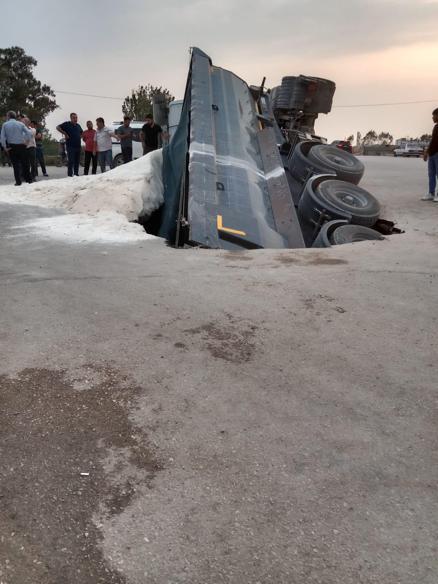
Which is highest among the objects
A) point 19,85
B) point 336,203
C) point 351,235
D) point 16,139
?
point 19,85

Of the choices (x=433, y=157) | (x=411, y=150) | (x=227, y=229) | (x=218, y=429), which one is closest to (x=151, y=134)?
(x=433, y=157)

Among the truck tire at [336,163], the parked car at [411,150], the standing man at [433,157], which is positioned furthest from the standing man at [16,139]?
the parked car at [411,150]

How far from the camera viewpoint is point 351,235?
6.00 m

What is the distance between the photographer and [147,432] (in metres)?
2.10

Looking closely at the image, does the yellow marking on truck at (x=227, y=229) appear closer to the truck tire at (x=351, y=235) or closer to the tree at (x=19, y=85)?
the truck tire at (x=351, y=235)

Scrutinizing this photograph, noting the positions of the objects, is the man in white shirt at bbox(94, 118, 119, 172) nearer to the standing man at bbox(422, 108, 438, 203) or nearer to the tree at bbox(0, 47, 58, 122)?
the standing man at bbox(422, 108, 438, 203)

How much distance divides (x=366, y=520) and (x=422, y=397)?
3.11 ft

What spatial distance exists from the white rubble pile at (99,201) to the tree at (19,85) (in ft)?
134

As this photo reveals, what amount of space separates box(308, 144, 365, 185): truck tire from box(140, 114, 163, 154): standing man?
14.3ft

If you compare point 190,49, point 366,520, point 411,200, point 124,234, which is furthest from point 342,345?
point 190,49

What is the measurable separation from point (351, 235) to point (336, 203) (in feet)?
3.78

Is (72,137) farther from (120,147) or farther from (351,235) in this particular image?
(351,235)

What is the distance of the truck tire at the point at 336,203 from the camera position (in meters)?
6.80

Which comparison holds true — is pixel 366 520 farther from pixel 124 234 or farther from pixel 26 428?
pixel 124 234
